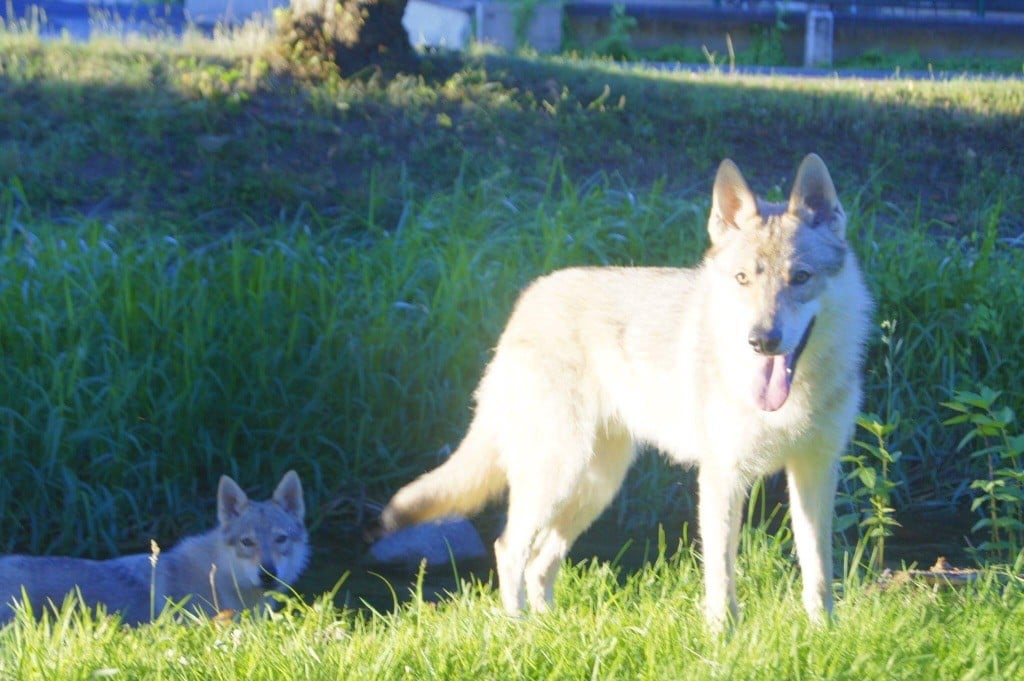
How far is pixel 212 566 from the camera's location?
5.27m

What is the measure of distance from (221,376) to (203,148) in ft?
10.2

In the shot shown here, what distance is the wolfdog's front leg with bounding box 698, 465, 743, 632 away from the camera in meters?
4.23

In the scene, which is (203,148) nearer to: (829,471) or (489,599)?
(489,599)

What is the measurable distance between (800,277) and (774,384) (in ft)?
1.17

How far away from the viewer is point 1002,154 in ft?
33.4

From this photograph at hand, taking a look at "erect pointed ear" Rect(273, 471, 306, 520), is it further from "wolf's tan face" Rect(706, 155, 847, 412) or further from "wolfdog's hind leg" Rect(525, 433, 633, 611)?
"wolf's tan face" Rect(706, 155, 847, 412)

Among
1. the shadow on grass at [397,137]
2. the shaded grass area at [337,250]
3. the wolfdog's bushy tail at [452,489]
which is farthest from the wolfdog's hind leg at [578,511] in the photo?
the shadow on grass at [397,137]

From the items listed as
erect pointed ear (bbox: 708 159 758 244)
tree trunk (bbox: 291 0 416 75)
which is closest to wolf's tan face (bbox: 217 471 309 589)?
erect pointed ear (bbox: 708 159 758 244)

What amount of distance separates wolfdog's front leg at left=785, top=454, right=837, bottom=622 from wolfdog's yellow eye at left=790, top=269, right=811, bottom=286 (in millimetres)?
642

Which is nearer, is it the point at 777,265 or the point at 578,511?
the point at 777,265

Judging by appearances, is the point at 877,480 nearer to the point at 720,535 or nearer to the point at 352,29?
the point at 720,535

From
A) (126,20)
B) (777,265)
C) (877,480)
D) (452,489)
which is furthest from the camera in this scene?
(126,20)

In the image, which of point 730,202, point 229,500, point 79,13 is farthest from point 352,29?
point 79,13

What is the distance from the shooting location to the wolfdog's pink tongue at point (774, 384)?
13.2 ft
